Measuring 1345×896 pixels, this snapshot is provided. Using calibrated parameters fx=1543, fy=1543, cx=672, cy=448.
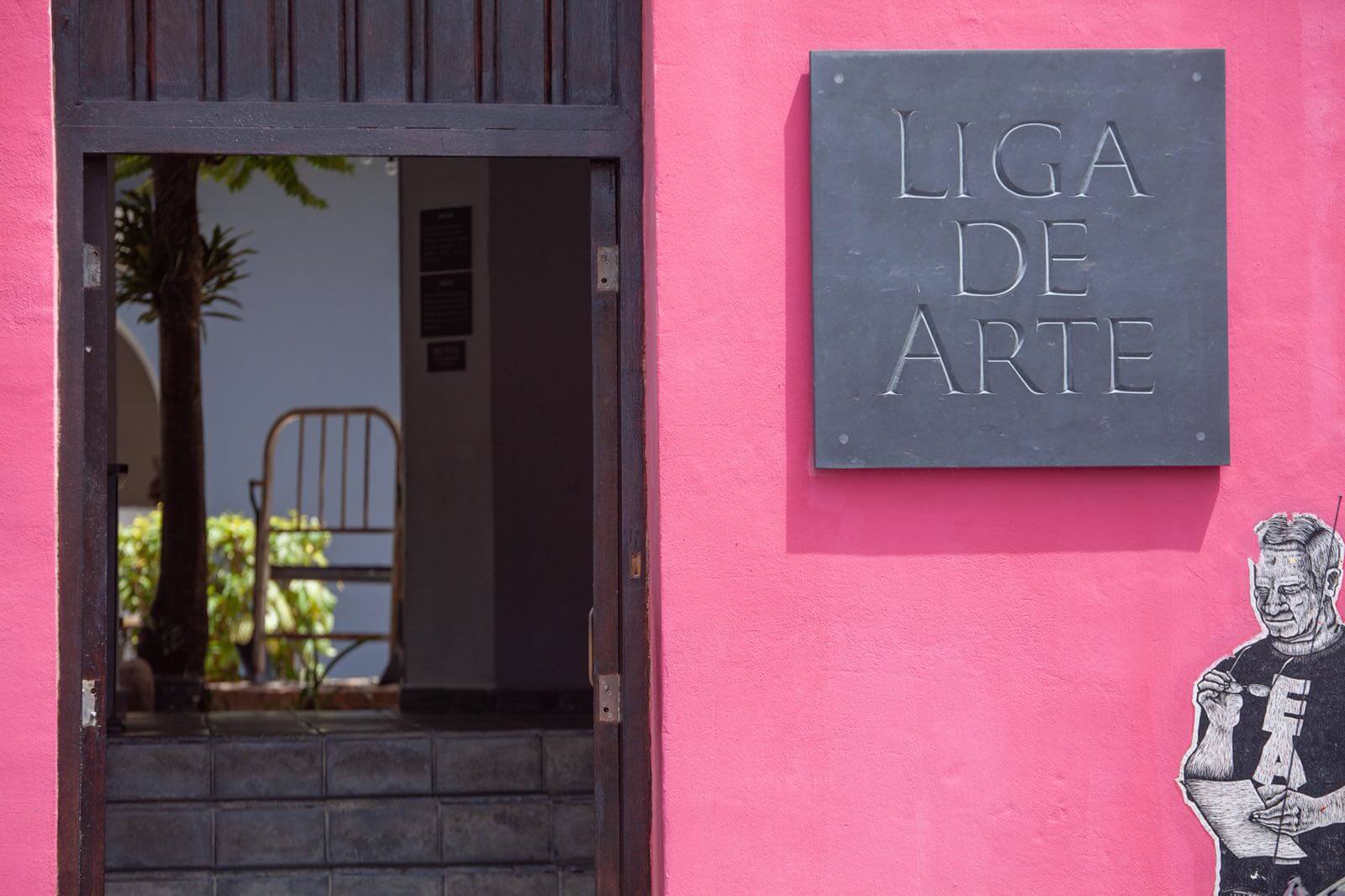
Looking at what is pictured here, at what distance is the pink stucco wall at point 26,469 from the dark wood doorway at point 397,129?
4.2 inches

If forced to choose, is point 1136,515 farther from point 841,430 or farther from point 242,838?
point 242,838

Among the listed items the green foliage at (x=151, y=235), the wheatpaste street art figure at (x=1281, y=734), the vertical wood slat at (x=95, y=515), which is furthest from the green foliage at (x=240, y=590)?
the wheatpaste street art figure at (x=1281, y=734)

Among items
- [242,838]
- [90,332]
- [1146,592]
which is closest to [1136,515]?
[1146,592]

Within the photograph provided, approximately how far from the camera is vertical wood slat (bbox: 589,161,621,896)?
4164 mm

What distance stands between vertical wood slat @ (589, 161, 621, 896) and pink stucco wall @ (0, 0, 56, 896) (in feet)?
4.57

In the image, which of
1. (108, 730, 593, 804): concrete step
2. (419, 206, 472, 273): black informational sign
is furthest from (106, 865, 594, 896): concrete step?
(419, 206, 472, 273): black informational sign

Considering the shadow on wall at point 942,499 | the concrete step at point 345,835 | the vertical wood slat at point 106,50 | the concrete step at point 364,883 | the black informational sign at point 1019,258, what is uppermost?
the vertical wood slat at point 106,50

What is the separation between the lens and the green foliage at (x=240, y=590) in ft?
30.9

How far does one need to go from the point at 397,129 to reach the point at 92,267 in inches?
34.8

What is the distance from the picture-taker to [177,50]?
13.6 feet

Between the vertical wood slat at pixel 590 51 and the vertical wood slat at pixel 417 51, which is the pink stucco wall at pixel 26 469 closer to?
the vertical wood slat at pixel 417 51

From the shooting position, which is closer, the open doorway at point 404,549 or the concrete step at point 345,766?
the open doorway at point 404,549

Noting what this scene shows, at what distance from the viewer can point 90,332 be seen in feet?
13.4

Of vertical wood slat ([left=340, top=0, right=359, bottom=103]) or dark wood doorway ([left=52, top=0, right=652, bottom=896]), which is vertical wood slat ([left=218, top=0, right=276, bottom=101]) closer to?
dark wood doorway ([left=52, top=0, right=652, bottom=896])
